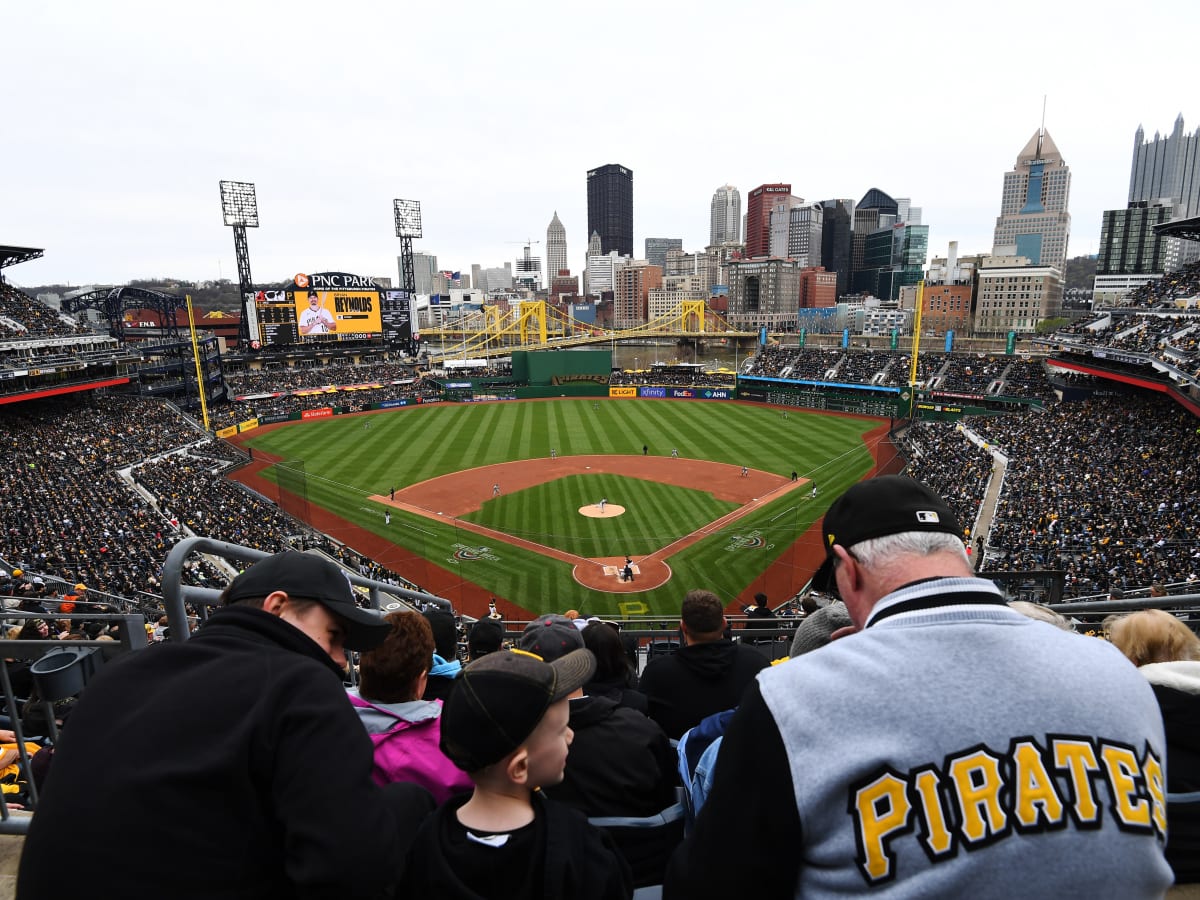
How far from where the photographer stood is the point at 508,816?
7.09ft

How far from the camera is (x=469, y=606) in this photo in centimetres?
2022

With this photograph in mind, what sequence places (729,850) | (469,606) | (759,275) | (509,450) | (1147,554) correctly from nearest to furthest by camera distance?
(729,850) → (1147,554) → (469,606) → (509,450) → (759,275)

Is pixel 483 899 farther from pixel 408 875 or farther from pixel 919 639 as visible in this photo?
pixel 919 639

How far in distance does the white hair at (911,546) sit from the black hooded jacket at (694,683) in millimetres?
2212

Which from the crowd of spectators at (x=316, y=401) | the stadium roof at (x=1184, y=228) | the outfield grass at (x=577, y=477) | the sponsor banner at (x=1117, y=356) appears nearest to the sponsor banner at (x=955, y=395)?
the outfield grass at (x=577, y=477)

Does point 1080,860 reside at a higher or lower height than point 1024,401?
higher

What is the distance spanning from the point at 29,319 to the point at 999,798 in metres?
54.1

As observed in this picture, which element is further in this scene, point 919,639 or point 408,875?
point 408,875

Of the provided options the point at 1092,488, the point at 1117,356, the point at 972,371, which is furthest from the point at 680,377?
the point at 1092,488

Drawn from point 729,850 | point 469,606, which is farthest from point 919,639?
point 469,606

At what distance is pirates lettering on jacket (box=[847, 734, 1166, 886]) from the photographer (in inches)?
56.5

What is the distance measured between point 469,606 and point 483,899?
61.9 feet

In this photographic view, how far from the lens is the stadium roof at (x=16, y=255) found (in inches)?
1549

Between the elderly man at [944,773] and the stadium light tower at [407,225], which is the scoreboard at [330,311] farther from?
the elderly man at [944,773]
